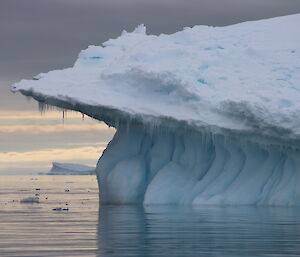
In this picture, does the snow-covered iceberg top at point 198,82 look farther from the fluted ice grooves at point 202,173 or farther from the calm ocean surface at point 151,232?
the calm ocean surface at point 151,232

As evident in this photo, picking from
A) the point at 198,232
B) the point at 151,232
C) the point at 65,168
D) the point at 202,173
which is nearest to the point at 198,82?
the point at 202,173

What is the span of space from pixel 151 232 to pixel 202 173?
12.4 metres

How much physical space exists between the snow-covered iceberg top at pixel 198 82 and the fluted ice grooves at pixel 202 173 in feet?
A: 3.84

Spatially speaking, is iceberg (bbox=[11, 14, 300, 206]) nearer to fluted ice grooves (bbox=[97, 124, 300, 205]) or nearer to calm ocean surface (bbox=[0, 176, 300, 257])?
fluted ice grooves (bbox=[97, 124, 300, 205])

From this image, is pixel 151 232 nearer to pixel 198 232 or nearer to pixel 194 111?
pixel 198 232

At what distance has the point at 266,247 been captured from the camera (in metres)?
15.0

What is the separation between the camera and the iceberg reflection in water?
47.6 ft

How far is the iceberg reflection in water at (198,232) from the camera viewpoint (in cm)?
1452

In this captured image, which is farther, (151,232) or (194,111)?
(194,111)

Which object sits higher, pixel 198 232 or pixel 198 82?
pixel 198 82

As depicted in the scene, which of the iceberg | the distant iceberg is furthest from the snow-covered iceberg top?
the distant iceberg

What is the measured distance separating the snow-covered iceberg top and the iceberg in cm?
3

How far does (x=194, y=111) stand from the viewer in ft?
91.1

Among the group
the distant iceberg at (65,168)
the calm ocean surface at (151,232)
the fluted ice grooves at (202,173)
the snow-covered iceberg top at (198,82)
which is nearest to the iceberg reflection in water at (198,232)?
the calm ocean surface at (151,232)
